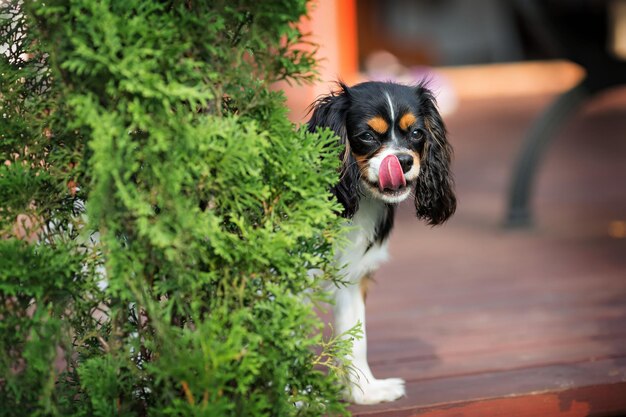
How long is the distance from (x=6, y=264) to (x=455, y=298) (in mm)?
2750

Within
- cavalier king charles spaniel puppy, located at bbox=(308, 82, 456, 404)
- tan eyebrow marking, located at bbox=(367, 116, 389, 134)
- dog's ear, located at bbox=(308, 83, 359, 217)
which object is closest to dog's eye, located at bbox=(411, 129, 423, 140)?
cavalier king charles spaniel puppy, located at bbox=(308, 82, 456, 404)

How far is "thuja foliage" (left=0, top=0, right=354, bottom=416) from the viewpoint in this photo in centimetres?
243

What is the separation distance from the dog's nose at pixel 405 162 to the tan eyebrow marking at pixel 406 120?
142 mm

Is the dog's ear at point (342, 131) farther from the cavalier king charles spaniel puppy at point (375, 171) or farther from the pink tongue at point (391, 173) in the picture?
the pink tongue at point (391, 173)

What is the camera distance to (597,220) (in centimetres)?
632

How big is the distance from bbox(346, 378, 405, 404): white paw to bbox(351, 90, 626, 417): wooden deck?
0.04m

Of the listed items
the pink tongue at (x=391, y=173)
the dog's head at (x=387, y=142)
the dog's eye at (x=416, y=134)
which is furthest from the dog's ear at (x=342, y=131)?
the dog's eye at (x=416, y=134)

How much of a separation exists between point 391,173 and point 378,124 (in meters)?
0.23

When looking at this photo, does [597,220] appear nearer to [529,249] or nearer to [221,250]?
[529,249]

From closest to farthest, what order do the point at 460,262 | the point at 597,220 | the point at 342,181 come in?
the point at 342,181
the point at 460,262
the point at 597,220

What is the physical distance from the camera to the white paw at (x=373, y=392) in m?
3.24

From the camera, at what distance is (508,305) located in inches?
180

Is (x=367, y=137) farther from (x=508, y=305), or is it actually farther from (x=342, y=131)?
(x=508, y=305)

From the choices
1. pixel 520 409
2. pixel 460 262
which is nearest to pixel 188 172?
pixel 520 409
